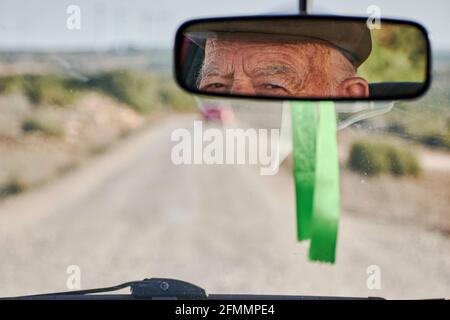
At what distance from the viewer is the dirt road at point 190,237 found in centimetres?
1232

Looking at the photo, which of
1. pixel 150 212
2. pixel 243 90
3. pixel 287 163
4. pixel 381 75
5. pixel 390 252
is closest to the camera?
pixel 243 90

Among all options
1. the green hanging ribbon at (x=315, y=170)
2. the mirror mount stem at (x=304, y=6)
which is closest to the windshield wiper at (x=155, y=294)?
the green hanging ribbon at (x=315, y=170)

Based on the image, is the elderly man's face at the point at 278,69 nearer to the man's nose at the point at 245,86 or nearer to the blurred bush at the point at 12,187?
the man's nose at the point at 245,86

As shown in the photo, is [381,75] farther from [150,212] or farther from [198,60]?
[150,212]

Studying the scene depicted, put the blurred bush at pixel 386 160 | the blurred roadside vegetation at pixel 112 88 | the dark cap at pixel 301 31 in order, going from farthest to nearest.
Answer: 1. the blurred roadside vegetation at pixel 112 88
2. the blurred bush at pixel 386 160
3. the dark cap at pixel 301 31

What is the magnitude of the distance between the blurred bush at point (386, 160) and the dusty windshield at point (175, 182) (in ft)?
0.33

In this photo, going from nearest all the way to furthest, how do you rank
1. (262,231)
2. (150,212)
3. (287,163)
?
(262,231) → (150,212) → (287,163)

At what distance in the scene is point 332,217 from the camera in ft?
12.5

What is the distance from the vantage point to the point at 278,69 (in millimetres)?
3330

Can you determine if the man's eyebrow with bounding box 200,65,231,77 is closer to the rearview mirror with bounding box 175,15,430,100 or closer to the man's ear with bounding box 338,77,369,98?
the rearview mirror with bounding box 175,15,430,100

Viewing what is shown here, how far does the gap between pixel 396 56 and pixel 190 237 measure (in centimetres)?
1984

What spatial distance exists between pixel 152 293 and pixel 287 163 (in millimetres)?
33686

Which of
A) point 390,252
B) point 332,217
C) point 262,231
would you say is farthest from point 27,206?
point 332,217

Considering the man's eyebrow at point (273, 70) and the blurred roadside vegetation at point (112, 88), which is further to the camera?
the blurred roadside vegetation at point (112, 88)
